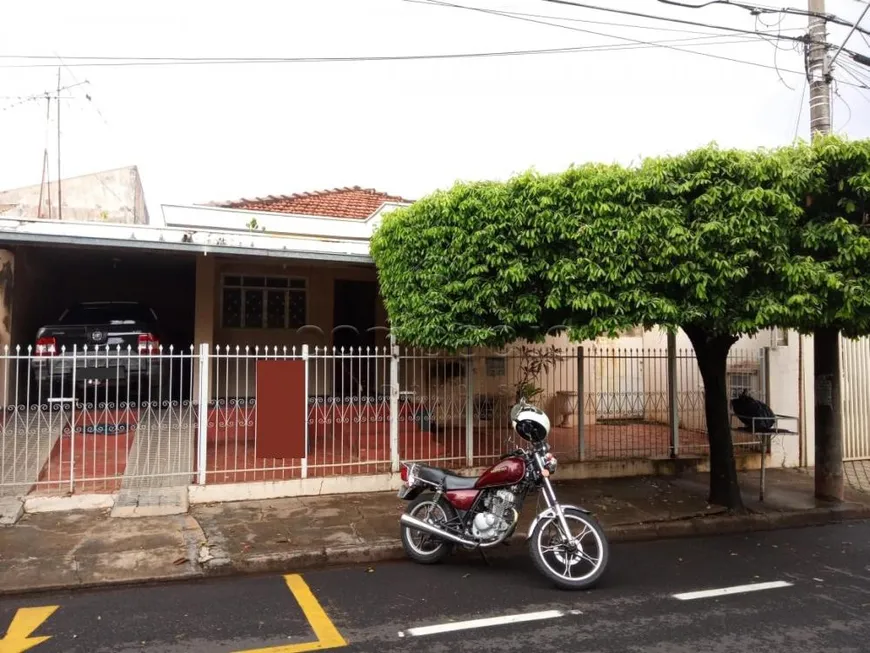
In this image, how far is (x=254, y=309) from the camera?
1202cm

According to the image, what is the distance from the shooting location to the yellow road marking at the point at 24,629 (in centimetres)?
398

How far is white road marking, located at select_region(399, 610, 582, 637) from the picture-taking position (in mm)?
4199

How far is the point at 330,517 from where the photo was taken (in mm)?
6895

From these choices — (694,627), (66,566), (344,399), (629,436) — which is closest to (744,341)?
(629,436)

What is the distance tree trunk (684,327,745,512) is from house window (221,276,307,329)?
7.31m

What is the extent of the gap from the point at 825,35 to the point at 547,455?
757 cm

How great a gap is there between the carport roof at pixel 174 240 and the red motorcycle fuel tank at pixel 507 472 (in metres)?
4.40

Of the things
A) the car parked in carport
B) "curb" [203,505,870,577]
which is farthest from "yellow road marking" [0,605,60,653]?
the car parked in carport

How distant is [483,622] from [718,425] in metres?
4.48

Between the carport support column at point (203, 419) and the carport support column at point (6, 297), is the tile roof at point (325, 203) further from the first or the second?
the carport support column at point (203, 419)

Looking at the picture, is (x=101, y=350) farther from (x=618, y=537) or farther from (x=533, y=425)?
(x=618, y=537)

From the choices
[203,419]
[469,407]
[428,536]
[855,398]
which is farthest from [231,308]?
[855,398]

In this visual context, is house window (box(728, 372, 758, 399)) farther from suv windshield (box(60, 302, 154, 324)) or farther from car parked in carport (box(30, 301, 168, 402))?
suv windshield (box(60, 302, 154, 324))

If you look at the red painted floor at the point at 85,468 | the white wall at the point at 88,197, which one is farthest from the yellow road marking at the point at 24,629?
the white wall at the point at 88,197
